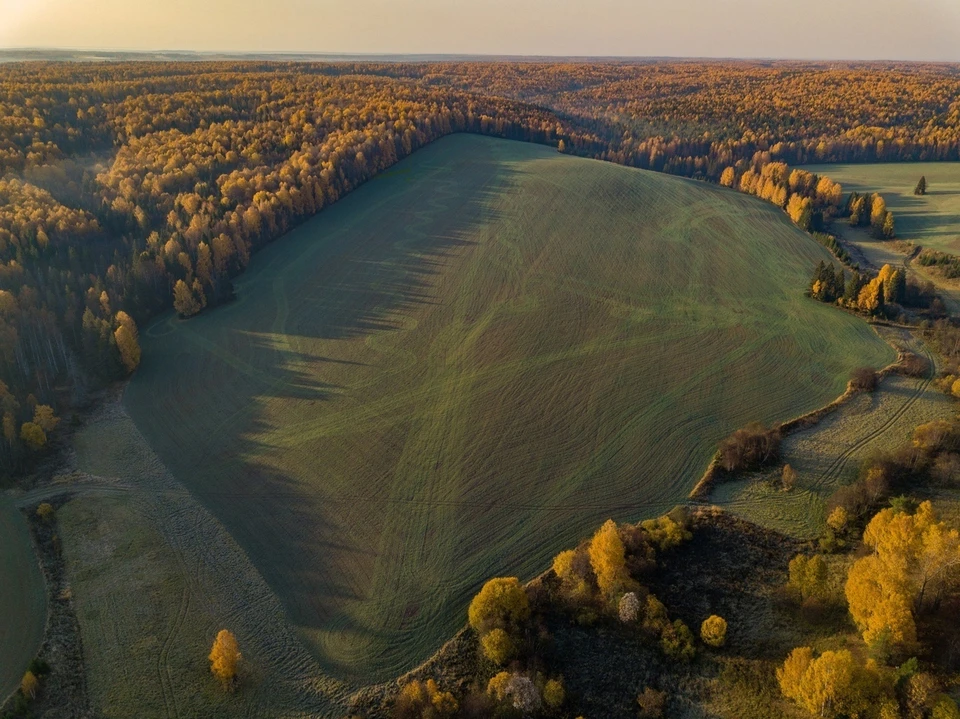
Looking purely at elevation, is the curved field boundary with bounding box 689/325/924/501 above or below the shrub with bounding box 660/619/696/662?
above

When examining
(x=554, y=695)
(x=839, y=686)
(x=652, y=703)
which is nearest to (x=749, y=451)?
(x=839, y=686)

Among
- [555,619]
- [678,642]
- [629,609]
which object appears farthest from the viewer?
[555,619]

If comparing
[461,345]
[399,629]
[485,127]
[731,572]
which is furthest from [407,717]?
[485,127]

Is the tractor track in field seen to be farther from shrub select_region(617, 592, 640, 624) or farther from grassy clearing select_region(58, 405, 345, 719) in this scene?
grassy clearing select_region(58, 405, 345, 719)

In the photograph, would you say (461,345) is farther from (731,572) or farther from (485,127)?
(485,127)

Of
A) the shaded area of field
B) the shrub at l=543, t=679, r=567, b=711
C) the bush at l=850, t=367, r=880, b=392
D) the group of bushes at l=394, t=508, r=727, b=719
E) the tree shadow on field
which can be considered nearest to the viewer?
the shrub at l=543, t=679, r=567, b=711

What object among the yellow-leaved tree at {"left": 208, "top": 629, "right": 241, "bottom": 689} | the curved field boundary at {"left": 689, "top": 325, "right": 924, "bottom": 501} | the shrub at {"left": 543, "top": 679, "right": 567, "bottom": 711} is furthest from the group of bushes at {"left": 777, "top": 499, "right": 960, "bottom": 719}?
the yellow-leaved tree at {"left": 208, "top": 629, "right": 241, "bottom": 689}

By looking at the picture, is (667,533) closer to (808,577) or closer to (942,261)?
(808,577)
